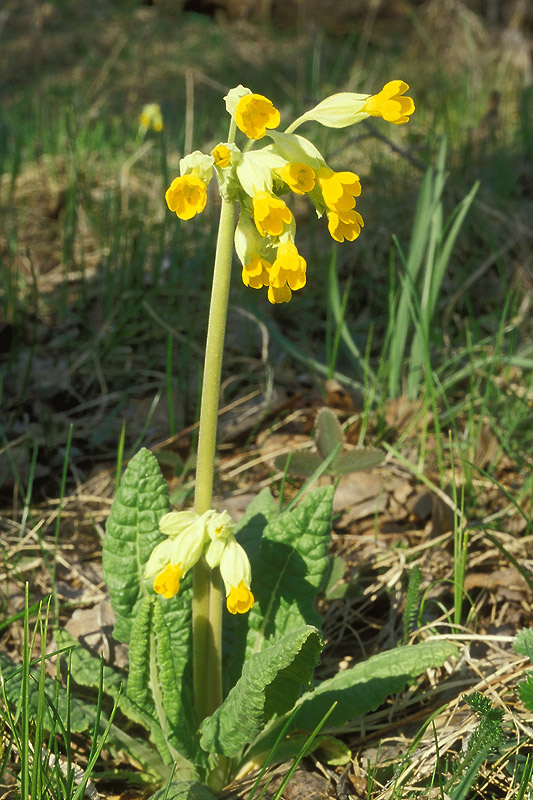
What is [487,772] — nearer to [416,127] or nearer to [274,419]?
[274,419]

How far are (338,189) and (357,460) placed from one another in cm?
109

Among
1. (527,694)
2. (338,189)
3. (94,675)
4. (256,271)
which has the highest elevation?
(338,189)

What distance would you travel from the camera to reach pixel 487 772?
1578 millimetres

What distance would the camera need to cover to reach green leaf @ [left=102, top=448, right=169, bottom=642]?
1758 millimetres

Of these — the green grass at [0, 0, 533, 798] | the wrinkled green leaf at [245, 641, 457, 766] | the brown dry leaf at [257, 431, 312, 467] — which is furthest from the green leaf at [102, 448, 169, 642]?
the brown dry leaf at [257, 431, 312, 467]

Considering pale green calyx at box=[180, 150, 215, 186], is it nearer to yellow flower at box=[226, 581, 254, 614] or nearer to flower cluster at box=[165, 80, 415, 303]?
flower cluster at box=[165, 80, 415, 303]

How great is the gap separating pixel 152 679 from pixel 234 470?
1096mm

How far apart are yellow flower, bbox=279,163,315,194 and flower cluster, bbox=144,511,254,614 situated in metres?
0.59

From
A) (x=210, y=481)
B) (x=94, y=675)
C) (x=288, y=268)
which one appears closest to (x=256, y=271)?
(x=288, y=268)

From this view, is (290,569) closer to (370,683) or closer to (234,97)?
(370,683)

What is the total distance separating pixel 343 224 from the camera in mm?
1486

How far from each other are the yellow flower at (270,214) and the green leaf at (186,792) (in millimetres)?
1084

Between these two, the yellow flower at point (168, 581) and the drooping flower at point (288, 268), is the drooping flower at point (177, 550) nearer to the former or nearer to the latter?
the yellow flower at point (168, 581)

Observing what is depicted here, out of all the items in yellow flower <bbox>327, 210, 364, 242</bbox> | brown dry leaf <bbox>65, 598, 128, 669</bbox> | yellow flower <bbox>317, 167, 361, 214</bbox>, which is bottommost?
brown dry leaf <bbox>65, 598, 128, 669</bbox>
